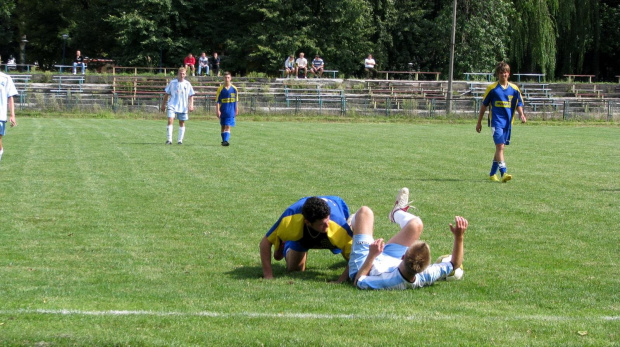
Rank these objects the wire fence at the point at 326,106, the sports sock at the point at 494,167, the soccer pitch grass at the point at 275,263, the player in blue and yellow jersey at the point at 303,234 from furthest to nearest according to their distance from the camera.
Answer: the wire fence at the point at 326,106, the sports sock at the point at 494,167, the player in blue and yellow jersey at the point at 303,234, the soccer pitch grass at the point at 275,263

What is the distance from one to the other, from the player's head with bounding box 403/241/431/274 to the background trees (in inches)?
1920

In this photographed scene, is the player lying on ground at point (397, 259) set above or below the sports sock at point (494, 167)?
below

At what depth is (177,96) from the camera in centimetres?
2027

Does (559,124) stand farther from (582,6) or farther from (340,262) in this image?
(340,262)

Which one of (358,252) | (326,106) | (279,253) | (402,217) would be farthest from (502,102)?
(326,106)

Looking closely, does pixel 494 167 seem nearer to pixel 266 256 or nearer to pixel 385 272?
pixel 385 272

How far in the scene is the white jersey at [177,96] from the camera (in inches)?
795

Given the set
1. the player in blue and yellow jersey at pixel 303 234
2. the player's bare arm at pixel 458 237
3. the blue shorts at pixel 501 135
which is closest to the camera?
the player's bare arm at pixel 458 237

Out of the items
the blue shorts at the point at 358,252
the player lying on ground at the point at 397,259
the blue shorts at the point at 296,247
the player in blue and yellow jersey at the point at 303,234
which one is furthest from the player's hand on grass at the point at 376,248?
the blue shorts at the point at 296,247

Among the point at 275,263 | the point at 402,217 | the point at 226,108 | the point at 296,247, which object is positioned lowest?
the point at 275,263

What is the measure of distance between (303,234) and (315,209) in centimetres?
53

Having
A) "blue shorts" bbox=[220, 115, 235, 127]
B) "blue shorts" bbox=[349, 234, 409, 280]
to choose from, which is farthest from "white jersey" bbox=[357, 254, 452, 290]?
"blue shorts" bbox=[220, 115, 235, 127]

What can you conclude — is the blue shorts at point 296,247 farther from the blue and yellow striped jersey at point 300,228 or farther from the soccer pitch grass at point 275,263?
the soccer pitch grass at point 275,263

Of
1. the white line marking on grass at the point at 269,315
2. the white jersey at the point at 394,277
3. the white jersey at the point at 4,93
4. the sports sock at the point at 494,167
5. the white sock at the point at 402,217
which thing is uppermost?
the white jersey at the point at 4,93
